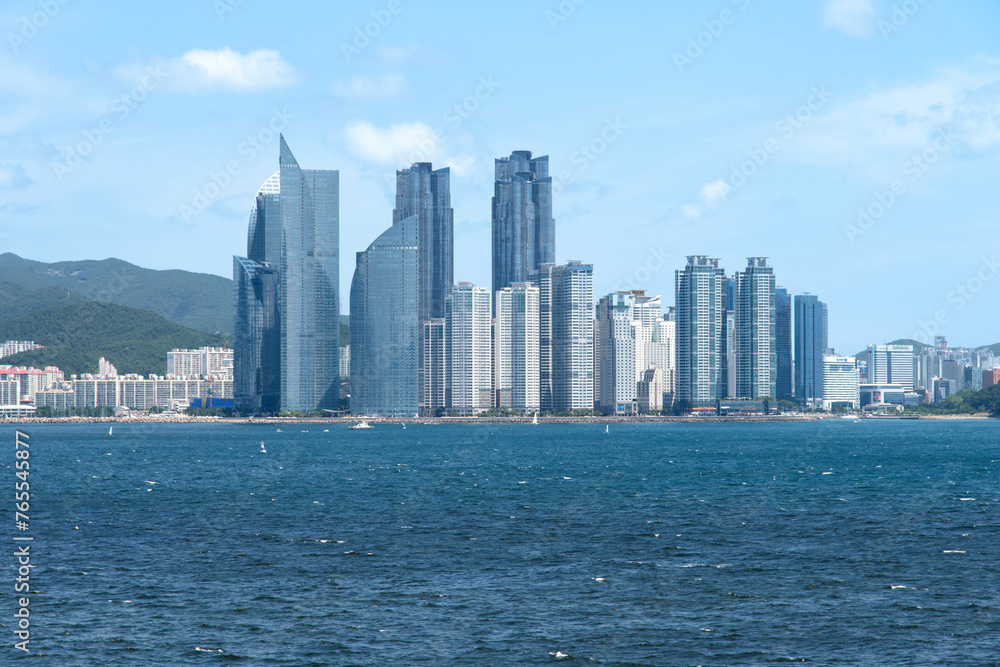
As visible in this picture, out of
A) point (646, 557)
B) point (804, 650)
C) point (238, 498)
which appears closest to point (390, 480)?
point (238, 498)

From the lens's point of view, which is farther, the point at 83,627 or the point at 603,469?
the point at 603,469

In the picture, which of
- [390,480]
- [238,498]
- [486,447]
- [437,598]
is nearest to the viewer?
[437,598]

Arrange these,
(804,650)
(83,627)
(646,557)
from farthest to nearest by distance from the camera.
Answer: (646,557), (83,627), (804,650)

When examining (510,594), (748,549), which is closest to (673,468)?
(748,549)

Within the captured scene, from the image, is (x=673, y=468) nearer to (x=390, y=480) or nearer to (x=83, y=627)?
(x=390, y=480)

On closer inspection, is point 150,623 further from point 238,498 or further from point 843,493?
point 843,493

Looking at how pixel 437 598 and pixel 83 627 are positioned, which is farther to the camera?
pixel 437 598

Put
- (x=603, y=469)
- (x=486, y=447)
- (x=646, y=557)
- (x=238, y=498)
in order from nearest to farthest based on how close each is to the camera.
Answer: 1. (x=646, y=557)
2. (x=238, y=498)
3. (x=603, y=469)
4. (x=486, y=447)
